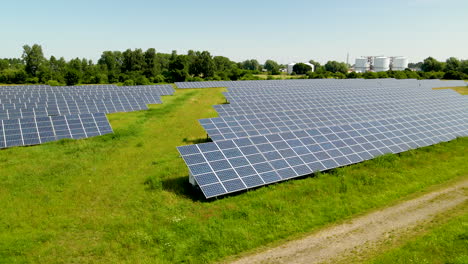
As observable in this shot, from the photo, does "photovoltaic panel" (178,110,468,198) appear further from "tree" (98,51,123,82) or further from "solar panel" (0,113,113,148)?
"tree" (98,51,123,82)

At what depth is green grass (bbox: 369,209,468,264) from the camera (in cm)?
1233

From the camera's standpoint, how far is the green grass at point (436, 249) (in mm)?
12327

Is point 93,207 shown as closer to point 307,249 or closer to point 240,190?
point 240,190

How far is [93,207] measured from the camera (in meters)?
17.0

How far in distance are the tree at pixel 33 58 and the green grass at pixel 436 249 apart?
447 ft

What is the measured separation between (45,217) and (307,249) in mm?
14303

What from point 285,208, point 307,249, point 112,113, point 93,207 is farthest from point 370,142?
point 112,113

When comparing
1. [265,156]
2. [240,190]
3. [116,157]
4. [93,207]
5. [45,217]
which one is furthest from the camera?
[116,157]

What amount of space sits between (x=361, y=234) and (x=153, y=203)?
1196 centimetres

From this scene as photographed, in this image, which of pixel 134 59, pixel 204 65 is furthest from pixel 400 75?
pixel 134 59

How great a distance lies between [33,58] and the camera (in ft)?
375

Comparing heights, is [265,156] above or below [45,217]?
above

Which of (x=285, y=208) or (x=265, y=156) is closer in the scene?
(x=285, y=208)

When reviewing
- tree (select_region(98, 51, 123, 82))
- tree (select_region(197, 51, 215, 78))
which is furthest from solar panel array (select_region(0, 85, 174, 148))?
tree (select_region(98, 51, 123, 82))
